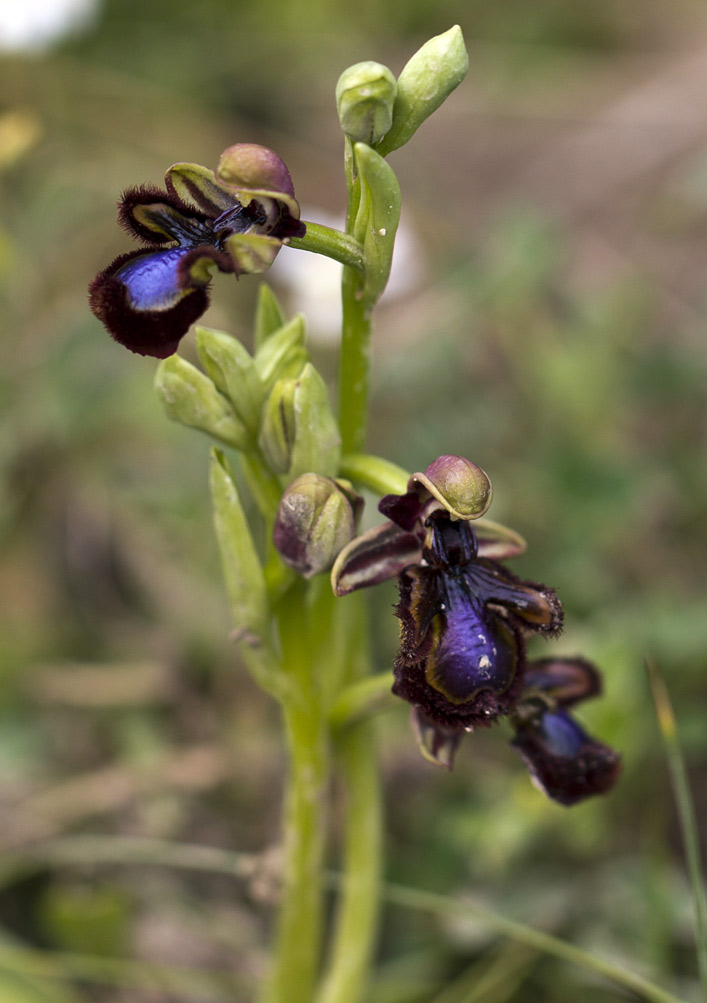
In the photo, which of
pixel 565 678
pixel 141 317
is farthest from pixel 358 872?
pixel 141 317

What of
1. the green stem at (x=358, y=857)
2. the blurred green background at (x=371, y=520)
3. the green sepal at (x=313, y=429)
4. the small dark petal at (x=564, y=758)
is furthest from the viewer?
the blurred green background at (x=371, y=520)

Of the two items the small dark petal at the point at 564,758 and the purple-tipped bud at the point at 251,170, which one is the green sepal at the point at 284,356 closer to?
the purple-tipped bud at the point at 251,170

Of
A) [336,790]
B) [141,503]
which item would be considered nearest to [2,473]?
[141,503]

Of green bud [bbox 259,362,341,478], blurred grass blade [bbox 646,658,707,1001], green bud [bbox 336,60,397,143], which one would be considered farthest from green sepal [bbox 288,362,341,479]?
blurred grass blade [bbox 646,658,707,1001]

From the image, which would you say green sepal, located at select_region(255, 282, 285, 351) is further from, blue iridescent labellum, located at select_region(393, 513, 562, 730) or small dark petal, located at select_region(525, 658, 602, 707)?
small dark petal, located at select_region(525, 658, 602, 707)

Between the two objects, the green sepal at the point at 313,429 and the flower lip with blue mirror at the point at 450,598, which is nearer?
the flower lip with blue mirror at the point at 450,598

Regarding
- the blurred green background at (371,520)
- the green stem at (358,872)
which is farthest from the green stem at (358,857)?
the blurred green background at (371,520)

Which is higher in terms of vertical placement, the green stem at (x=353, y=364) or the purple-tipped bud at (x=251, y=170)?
the purple-tipped bud at (x=251, y=170)
